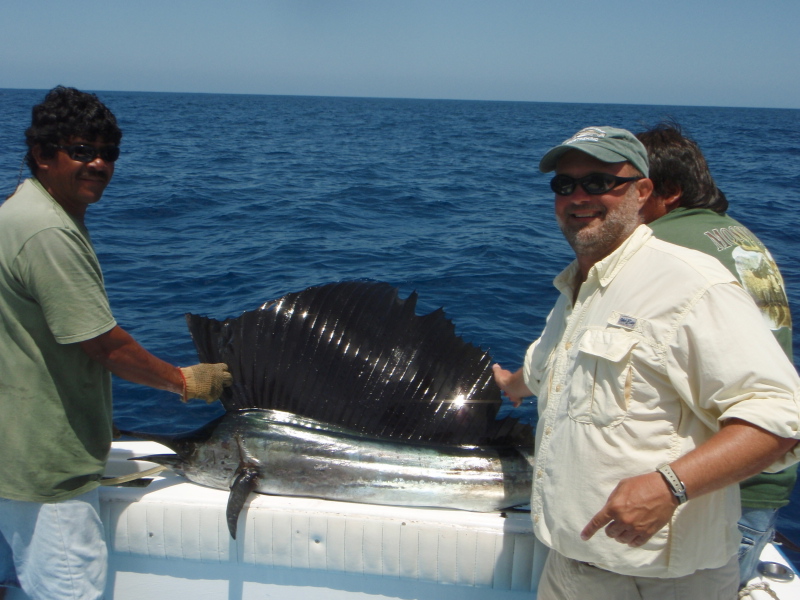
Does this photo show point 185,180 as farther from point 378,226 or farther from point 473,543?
point 473,543

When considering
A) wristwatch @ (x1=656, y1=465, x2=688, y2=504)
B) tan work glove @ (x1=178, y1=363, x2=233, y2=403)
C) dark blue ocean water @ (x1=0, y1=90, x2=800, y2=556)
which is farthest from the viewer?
dark blue ocean water @ (x1=0, y1=90, x2=800, y2=556)

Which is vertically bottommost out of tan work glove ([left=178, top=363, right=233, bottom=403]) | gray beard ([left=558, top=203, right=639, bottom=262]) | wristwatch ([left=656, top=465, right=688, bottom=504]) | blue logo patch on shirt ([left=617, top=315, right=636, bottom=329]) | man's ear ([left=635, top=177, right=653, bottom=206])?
tan work glove ([left=178, top=363, right=233, bottom=403])

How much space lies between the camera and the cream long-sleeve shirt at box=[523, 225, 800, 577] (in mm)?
1239

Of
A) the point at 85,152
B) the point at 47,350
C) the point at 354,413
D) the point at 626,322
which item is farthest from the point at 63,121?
the point at 626,322

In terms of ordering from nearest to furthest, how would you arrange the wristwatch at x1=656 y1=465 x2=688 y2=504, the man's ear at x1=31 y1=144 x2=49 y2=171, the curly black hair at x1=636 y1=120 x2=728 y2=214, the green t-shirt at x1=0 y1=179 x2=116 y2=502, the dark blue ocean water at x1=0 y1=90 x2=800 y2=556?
the wristwatch at x1=656 y1=465 x2=688 y2=504 → the green t-shirt at x1=0 y1=179 x2=116 y2=502 → the man's ear at x1=31 y1=144 x2=49 y2=171 → the curly black hair at x1=636 y1=120 x2=728 y2=214 → the dark blue ocean water at x1=0 y1=90 x2=800 y2=556

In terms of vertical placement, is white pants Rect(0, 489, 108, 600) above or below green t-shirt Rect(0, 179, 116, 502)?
below

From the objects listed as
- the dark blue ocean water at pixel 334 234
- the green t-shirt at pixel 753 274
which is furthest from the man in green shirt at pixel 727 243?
the dark blue ocean water at pixel 334 234

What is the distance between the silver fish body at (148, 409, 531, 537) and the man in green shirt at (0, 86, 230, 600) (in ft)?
1.26

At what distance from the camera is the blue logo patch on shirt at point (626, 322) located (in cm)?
136

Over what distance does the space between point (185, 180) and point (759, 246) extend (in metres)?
12.4

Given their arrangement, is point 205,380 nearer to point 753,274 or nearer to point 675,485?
point 675,485

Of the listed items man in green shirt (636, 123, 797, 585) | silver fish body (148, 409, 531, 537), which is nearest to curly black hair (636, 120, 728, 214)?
man in green shirt (636, 123, 797, 585)

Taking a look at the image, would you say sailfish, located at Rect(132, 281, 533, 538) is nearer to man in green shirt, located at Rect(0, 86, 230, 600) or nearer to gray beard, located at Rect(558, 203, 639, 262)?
man in green shirt, located at Rect(0, 86, 230, 600)

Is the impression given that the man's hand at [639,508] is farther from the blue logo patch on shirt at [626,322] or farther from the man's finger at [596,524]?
the blue logo patch on shirt at [626,322]
